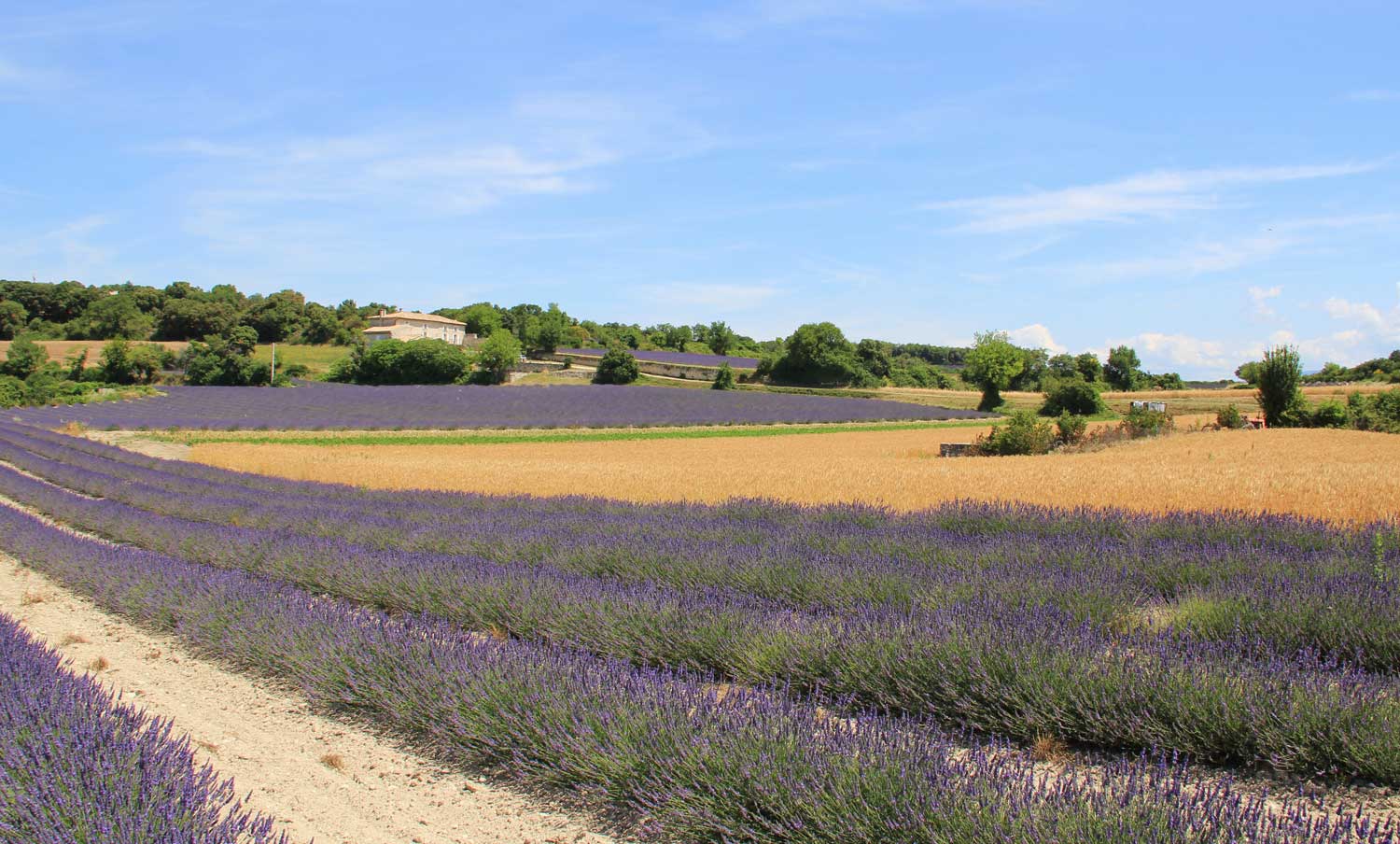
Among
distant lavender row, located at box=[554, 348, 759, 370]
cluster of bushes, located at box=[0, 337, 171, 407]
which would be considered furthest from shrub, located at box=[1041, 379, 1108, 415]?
cluster of bushes, located at box=[0, 337, 171, 407]

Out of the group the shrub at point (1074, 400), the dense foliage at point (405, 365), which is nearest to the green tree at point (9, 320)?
the dense foliage at point (405, 365)

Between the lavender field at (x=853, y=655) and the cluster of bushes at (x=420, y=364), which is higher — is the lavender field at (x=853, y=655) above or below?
below

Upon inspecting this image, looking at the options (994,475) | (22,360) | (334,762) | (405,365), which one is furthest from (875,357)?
(334,762)

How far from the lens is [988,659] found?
412 centimetres

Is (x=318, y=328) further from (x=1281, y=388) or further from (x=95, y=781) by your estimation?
(x=95, y=781)

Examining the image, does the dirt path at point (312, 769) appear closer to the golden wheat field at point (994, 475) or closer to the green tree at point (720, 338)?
the golden wheat field at point (994, 475)

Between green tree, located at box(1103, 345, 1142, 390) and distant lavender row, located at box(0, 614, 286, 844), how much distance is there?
83.3 m

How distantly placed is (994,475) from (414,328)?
9745 cm

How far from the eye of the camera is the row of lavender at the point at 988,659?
11.3ft

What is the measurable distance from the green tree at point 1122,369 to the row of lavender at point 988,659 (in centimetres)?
7859

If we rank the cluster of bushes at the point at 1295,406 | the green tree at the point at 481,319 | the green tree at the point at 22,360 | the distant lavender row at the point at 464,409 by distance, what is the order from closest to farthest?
the cluster of bushes at the point at 1295,406 → the distant lavender row at the point at 464,409 → the green tree at the point at 22,360 → the green tree at the point at 481,319

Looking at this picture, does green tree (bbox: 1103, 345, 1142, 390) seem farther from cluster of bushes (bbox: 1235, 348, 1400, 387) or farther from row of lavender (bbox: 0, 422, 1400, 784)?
row of lavender (bbox: 0, 422, 1400, 784)

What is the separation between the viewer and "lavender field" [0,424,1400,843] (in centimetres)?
293

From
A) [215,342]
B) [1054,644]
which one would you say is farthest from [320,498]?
[215,342]
